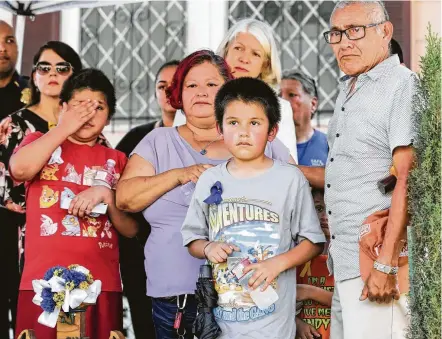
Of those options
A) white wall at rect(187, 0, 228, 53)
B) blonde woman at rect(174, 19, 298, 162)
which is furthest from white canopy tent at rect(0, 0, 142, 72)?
white wall at rect(187, 0, 228, 53)

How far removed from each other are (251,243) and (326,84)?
5100 mm

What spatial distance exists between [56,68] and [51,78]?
3.1 inches

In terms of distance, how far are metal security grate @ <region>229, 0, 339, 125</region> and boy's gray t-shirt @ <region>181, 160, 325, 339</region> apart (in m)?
4.81

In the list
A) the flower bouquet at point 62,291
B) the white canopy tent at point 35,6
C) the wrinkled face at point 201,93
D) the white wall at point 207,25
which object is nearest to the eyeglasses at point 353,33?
the wrinkled face at point 201,93

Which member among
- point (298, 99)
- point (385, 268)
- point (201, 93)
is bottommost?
point (385, 268)

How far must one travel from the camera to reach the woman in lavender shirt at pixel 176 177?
397 cm

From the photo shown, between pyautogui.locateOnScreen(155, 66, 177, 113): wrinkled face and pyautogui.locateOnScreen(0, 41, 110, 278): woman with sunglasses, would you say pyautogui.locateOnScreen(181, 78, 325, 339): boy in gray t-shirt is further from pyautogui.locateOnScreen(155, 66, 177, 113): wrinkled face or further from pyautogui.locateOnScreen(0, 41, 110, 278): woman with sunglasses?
pyautogui.locateOnScreen(155, 66, 177, 113): wrinkled face

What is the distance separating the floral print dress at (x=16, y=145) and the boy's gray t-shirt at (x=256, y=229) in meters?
1.29

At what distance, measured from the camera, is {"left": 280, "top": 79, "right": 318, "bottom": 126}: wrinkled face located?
5.96 metres

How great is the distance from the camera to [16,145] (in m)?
4.88

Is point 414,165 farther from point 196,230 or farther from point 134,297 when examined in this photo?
point 134,297

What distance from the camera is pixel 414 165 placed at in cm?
336

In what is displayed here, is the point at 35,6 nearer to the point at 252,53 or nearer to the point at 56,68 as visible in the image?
the point at 56,68

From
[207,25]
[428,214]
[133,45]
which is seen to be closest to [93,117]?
[428,214]
